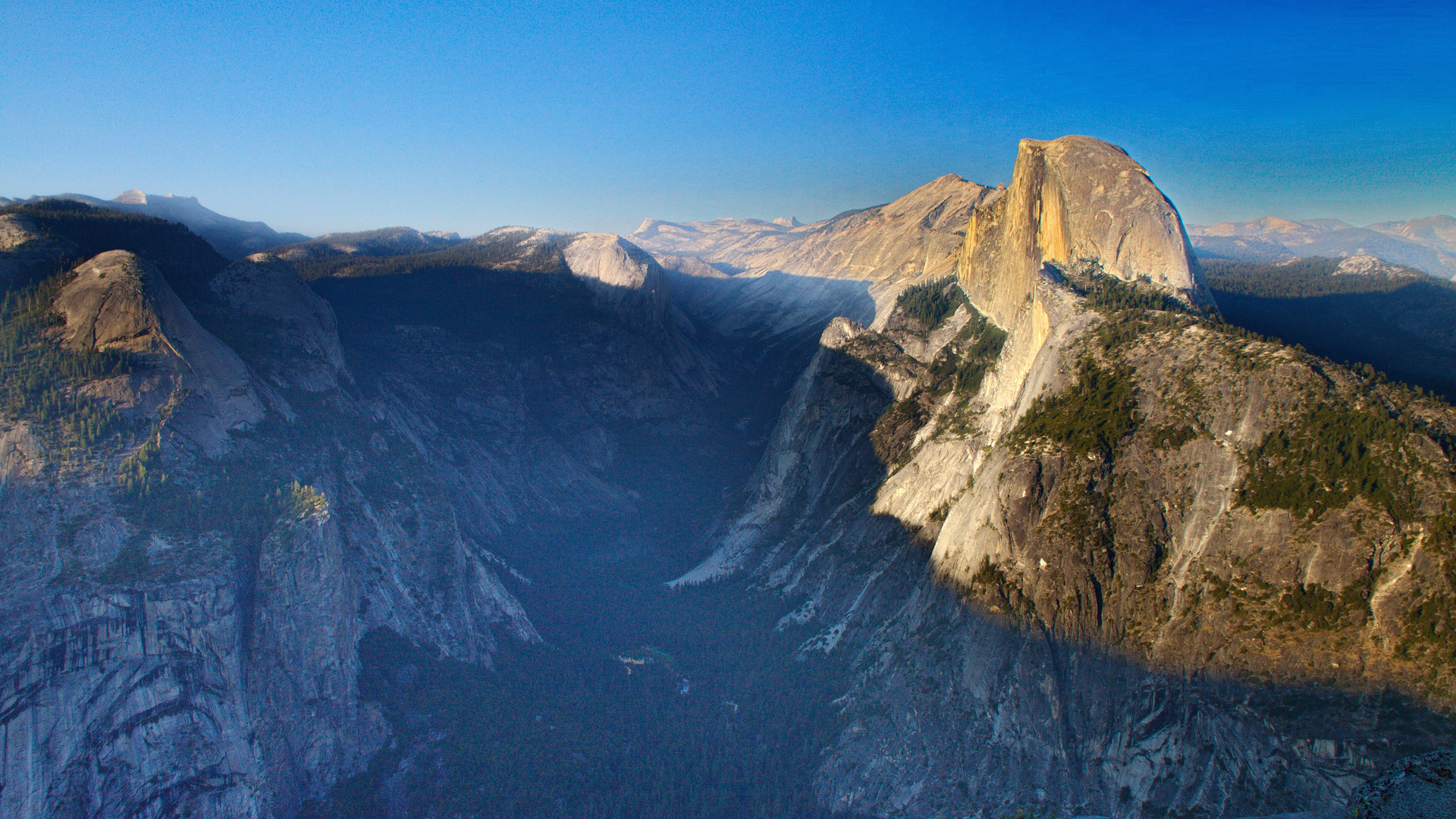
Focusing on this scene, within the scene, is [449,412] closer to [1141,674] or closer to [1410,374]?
[1141,674]

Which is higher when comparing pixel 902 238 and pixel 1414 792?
pixel 902 238

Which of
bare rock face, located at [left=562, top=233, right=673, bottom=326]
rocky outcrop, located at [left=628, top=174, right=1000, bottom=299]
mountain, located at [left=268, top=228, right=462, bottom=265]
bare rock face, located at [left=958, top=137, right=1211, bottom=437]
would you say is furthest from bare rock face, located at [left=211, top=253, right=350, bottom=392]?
rocky outcrop, located at [left=628, top=174, right=1000, bottom=299]

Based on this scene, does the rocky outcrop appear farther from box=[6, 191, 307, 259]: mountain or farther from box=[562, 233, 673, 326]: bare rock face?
box=[6, 191, 307, 259]: mountain

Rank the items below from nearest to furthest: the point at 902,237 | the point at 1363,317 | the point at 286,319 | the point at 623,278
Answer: the point at 286,319 < the point at 1363,317 < the point at 623,278 < the point at 902,237

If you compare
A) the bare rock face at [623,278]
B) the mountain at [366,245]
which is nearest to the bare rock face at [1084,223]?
the bare rock face at [623,278]

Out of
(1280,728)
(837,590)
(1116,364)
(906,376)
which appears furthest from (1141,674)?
(906,376)

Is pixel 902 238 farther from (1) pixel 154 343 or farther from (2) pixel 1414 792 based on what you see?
(2) pixel 1414 792

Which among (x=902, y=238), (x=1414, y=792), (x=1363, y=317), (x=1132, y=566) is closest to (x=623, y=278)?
(x=902, y=238)
